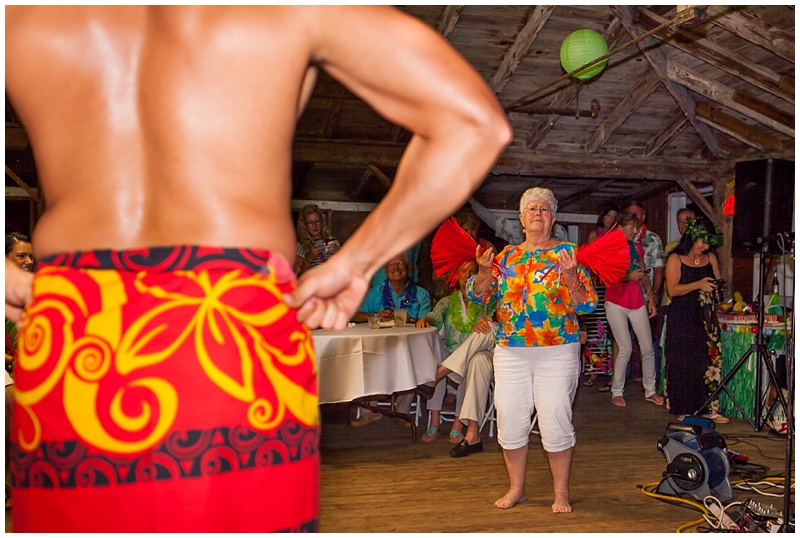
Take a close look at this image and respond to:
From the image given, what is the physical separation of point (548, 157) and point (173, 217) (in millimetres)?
8779

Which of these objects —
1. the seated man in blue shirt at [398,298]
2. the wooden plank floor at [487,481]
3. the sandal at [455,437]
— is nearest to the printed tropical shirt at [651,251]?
the wooden plank floor at [487,481]

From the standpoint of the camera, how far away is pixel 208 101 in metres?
0.96

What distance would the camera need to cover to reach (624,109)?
28.8ft

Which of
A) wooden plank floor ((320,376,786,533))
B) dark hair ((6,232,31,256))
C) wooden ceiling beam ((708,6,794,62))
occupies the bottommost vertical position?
wooden plank floor ((320,376,786,533))

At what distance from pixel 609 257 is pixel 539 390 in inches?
28.7

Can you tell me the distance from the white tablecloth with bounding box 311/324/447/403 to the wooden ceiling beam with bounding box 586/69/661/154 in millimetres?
4789

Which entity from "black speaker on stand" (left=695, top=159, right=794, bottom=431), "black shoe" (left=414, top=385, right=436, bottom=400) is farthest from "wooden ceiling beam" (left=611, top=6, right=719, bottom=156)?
"black shoe" (left=414, top=385, right=436, bottom=400)

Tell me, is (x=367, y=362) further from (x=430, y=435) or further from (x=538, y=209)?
(x=538, y=209)

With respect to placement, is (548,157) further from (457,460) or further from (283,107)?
(283,107)

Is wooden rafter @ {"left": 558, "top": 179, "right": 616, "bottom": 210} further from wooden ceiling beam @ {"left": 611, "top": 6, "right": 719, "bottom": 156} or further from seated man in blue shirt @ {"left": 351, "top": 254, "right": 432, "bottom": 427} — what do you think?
seated man in blue shirt @ {"left": 351, "top": 254, "right": 432, "bottom": 427}

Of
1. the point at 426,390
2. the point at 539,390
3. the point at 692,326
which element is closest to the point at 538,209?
the point at 539,390

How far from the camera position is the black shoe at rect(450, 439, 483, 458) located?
4.96 m

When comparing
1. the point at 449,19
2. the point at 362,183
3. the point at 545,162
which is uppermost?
the point at 449,19

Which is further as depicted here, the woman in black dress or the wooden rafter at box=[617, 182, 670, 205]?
the wooden rafter at box=[617, 182, 670, 205]
